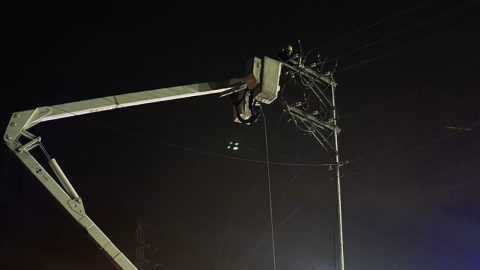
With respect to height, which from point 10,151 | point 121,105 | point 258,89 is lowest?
point 10,151

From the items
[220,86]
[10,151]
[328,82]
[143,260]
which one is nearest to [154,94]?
[220,86]

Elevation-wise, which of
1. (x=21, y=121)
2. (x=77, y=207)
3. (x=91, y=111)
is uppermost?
(x=91, y=111)

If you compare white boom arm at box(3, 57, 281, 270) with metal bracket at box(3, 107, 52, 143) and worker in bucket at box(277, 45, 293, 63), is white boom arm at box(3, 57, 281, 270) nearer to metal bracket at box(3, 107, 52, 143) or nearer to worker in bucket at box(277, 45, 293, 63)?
metal bracket at box(3, 107, 52, 143)

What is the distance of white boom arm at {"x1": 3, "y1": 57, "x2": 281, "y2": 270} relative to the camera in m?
5.84

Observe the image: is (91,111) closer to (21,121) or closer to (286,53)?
(21,121)

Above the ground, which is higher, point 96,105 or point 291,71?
point 291,71

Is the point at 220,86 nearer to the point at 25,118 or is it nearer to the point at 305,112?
the point at 25,118

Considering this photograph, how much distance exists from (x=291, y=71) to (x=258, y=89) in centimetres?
480

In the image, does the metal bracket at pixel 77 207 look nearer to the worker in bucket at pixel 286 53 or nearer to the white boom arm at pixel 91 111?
the white boom arm at pixel 91 111

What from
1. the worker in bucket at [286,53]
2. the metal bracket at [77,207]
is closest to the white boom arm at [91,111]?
the metal bracket at [77,207]

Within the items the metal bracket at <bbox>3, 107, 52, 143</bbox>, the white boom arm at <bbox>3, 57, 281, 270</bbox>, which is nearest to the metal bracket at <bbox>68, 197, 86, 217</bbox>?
the white boom arm at <bbox>3, 57, 281, 270</bbox>

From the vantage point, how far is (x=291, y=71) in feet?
37.2

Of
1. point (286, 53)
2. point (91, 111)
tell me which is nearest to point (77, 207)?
point (91, 111)

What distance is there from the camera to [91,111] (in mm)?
6359
